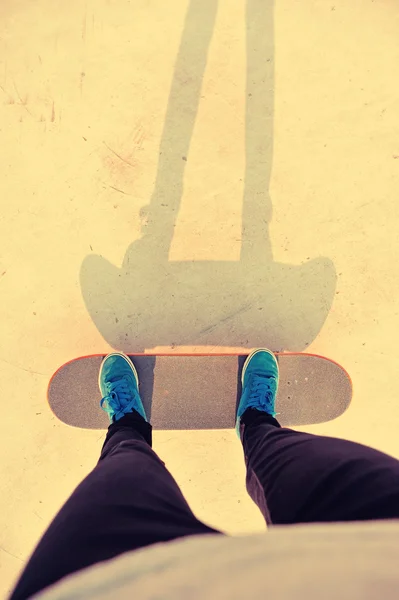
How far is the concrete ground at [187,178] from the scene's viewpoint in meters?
1.44

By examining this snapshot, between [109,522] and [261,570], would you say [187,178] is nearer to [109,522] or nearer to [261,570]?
[109,522]

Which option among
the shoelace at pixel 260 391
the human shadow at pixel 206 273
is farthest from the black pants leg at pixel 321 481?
the human shadow at pixel 206 273

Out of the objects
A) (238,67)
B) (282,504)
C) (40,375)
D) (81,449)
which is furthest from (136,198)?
(282,504)

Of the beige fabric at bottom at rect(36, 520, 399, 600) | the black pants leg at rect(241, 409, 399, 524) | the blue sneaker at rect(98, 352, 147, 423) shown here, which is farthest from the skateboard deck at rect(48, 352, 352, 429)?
the beige fabric at bottom at rect(36, 520, 399, 600)

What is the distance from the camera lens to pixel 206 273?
57.4 inches

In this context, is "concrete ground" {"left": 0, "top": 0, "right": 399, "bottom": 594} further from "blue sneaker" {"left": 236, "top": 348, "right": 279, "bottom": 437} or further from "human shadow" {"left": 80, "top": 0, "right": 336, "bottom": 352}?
"blue sneaker" {"left": 236, "top": 348, "right": 279, "bottom": 437}

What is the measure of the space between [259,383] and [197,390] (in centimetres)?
23

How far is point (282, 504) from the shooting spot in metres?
0.85

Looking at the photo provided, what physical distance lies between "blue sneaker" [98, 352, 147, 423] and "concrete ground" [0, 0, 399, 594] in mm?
86

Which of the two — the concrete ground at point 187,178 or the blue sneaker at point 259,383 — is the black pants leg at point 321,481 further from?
the concrete ground at point 187,178

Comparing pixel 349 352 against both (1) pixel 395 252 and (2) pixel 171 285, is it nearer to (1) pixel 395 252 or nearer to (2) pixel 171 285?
(1) pixel 395 252

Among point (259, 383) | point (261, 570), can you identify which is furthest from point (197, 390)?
point (261, 570)

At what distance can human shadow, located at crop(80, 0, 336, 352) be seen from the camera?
1.44 meters

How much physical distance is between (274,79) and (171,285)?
2.75 feet
